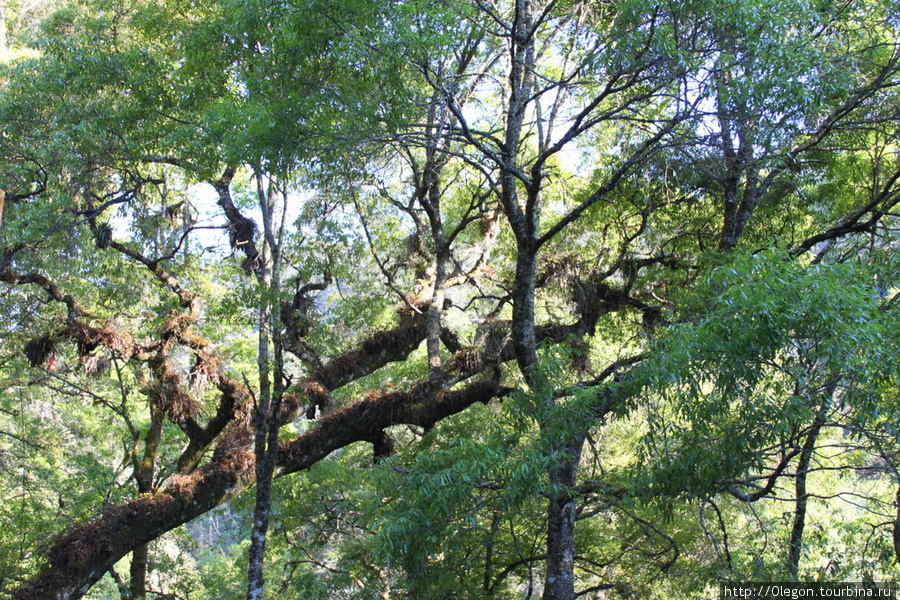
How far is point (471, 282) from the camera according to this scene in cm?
1058

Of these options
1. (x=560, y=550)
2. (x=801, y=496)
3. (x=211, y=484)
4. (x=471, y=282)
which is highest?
(x=471, y=282)

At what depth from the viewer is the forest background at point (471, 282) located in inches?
205

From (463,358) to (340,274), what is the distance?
7.83 feet

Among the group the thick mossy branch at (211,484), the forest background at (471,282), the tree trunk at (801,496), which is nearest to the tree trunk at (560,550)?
the forest background at (471,282)

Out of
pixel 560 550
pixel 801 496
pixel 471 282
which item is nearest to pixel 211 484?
pixel 560 550

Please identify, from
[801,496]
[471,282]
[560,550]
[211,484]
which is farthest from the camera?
[471,282]

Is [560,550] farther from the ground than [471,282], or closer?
closer

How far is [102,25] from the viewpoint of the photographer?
8.25 meters

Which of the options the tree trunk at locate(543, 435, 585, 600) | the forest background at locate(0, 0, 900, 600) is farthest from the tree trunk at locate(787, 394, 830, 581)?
the tree trunk at locate(543, 435, 585, 600)

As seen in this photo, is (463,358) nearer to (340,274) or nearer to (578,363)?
(578,363)

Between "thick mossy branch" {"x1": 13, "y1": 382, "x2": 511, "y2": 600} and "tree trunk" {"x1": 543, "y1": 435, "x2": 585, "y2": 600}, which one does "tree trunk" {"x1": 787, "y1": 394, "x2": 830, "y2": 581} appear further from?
"thick mossy branch" {"x1": 13, "y1": 382, "x2": 511, "y2": 600}

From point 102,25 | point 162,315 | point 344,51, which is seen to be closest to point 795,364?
point 344,51

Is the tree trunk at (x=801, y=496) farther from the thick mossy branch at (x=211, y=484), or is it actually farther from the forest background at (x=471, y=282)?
the thick mossy branch at (x=211, y=484)

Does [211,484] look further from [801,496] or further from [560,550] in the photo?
[801,496]
